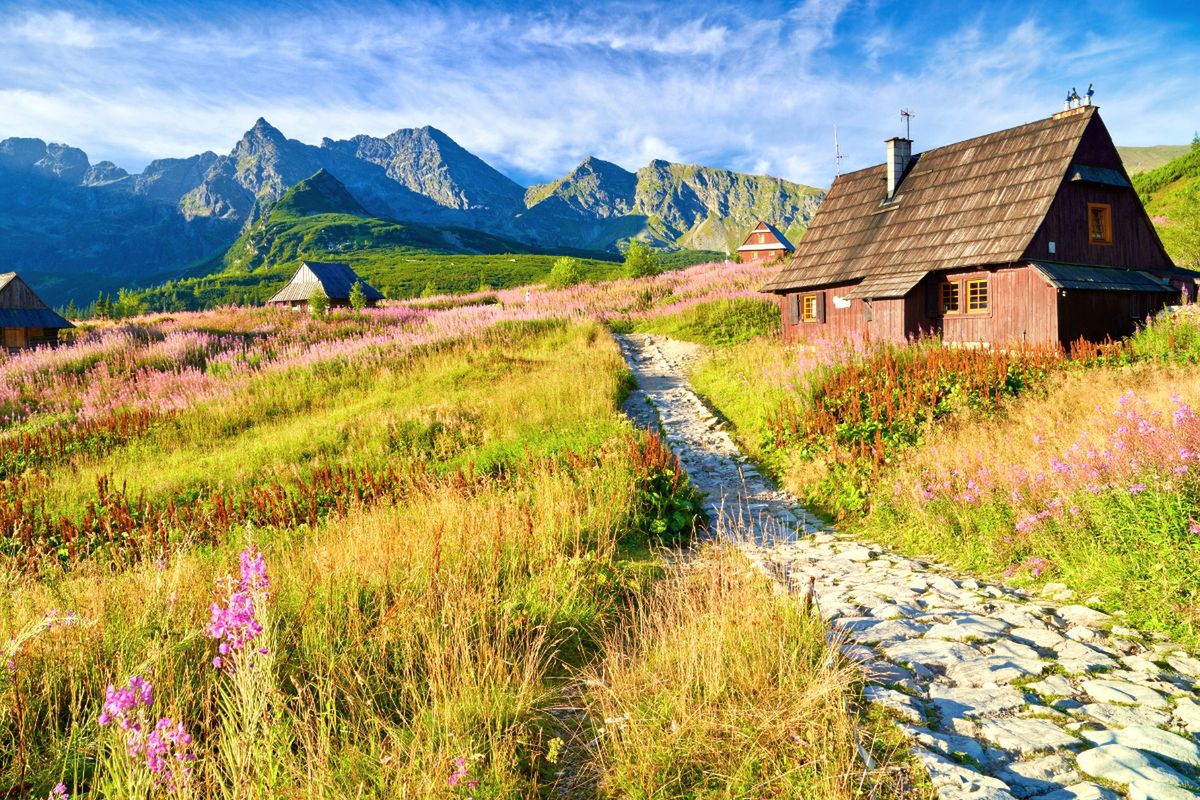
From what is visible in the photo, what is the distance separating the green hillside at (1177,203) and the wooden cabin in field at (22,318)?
56.3 meters

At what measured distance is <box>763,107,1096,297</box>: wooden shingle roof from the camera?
17.6 meters

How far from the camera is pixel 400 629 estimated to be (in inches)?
157

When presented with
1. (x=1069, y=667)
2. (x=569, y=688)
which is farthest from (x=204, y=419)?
(x=1069, y=667)

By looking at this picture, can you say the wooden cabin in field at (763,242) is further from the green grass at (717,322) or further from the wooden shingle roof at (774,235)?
the green grass at (717,322)

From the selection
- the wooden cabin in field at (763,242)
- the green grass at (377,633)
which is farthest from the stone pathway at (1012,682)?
the wooden cabin in field at (763,242)

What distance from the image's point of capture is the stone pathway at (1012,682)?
2.66 metres

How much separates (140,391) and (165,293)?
12911 cm

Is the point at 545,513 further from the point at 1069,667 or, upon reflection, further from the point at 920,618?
the point at 1069,667

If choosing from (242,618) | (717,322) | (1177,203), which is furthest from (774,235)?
(242,618)

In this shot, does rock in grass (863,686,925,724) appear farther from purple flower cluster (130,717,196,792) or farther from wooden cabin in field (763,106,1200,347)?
wooden cabin in field (763,106,1200,347)

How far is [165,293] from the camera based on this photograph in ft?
387

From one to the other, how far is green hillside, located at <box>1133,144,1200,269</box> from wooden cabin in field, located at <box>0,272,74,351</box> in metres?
56.3

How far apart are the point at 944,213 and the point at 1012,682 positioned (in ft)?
65.9

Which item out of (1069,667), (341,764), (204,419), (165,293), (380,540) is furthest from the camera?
(165,293)
